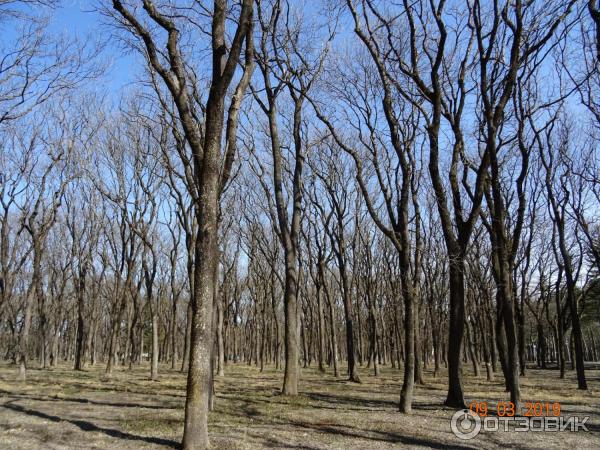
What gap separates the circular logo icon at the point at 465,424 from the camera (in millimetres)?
7666

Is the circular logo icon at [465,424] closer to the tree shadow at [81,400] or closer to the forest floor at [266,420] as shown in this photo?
the forest floor at [266,420]

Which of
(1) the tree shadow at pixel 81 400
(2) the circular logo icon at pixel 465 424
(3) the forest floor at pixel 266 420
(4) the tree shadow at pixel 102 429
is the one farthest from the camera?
(1) the tree shadow at pixel 81 400

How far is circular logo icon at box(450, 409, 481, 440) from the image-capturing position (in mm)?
7666

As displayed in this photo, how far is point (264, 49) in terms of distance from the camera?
534 inches

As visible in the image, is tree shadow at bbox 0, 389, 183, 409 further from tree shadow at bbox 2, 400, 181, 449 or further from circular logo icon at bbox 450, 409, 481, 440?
circular logo icon at bbox 450, 409, 481, 440

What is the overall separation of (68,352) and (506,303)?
47.6 metres

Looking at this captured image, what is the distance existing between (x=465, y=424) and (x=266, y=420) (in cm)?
380

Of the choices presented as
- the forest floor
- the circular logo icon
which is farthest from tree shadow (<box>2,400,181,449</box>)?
the circular logo icon

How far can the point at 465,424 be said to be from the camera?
8.53 m

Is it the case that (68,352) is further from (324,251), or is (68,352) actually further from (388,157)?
(388,157)

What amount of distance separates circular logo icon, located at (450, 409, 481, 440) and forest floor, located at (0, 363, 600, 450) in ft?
0.51

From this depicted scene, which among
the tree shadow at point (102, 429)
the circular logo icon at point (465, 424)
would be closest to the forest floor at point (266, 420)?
the tree shadow at point (102, 429)

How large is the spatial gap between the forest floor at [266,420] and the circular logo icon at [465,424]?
0.51ft

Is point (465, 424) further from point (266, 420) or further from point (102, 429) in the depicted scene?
point (102, 429)
